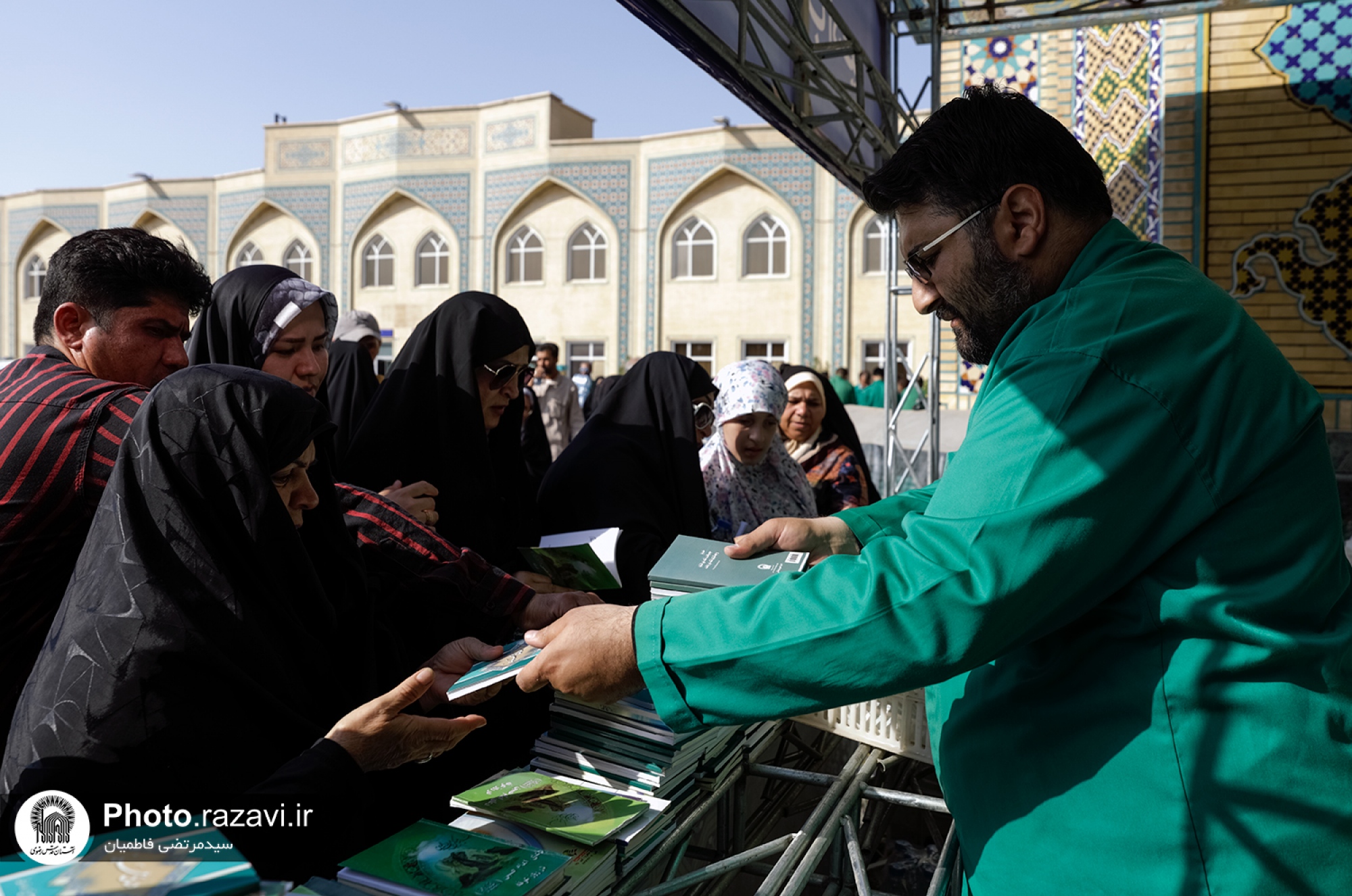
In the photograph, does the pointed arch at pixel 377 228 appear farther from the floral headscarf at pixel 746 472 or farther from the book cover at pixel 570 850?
the book cover at pixel 570 850

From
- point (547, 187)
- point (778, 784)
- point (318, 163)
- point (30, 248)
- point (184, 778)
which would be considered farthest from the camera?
point (30, 248)

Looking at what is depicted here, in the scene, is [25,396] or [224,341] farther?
[224,341]

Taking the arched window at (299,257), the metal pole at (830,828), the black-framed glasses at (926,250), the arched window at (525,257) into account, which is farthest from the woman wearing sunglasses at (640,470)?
the arched window at (299,257)

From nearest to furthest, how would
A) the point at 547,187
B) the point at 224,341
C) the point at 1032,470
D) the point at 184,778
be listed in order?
the point at 1032,470 < the point at 184,778 < the point at 224,341 < the point at 547,187

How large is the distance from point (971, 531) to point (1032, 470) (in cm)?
9

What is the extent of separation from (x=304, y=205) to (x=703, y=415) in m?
20.0

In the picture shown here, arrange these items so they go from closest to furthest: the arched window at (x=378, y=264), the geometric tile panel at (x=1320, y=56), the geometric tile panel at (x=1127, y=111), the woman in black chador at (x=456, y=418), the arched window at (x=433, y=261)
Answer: the woman in black chador at (x=456, y=418) < the geometric tile panel at (x=1320, y=56) < the geometric tile panel at (x=1127, y=111) < the arched window at (x=433, y=261) < the arched window at (x=378, y=264)

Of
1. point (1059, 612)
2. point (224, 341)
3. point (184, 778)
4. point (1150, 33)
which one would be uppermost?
point (1150, 33)

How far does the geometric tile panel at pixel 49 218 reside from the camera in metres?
23.7

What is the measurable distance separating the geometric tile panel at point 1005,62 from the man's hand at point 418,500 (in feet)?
19.9

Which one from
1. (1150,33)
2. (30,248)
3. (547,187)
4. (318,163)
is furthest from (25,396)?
(30,248)

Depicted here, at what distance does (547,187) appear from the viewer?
62.6 ft

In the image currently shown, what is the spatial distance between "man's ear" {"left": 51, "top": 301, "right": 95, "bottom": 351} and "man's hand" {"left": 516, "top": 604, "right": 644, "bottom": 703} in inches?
53.9

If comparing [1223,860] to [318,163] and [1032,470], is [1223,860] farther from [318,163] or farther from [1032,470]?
[318,163]
